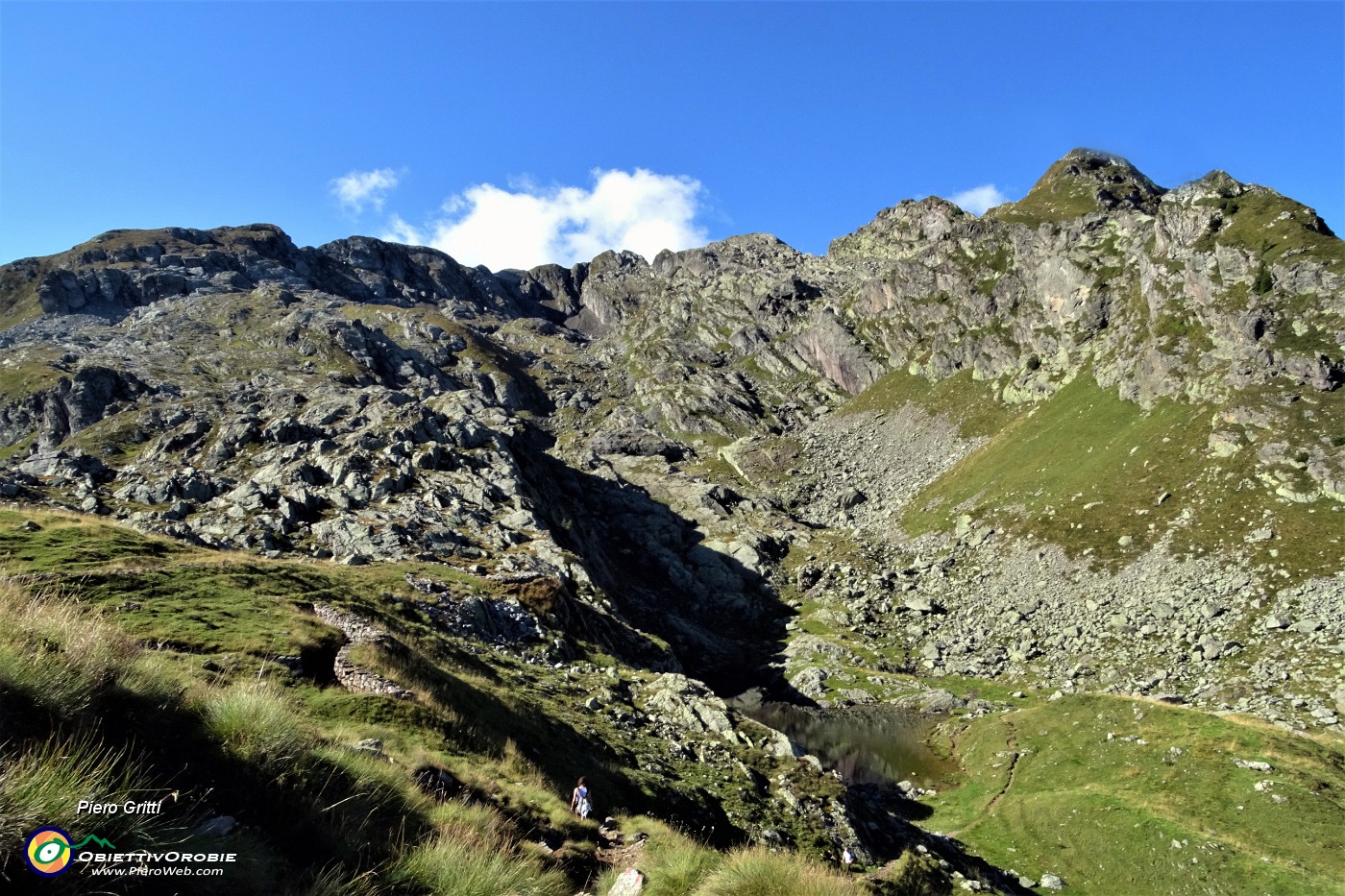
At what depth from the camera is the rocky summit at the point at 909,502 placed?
60.5m

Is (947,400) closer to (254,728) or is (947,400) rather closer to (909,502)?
(909,502)

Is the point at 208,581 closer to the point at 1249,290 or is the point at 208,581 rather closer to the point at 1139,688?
the point at 1139,688

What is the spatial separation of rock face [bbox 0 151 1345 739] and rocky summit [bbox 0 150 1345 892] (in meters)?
0.54

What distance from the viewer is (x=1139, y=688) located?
6719 centimetres

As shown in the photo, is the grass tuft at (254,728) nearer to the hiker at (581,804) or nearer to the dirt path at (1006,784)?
the hiker at (581,804)

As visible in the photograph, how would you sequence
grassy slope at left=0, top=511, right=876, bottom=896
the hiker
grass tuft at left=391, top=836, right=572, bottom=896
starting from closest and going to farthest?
1. grassy slope at left=0, top=511, right=876, bottom=896
2. grass tuft at left=391, top=836, right=572, bottom=896
3. the hiker

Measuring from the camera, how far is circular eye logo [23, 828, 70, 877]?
17.9ft

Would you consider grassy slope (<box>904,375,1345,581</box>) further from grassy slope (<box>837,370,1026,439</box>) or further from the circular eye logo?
the circular eye logo

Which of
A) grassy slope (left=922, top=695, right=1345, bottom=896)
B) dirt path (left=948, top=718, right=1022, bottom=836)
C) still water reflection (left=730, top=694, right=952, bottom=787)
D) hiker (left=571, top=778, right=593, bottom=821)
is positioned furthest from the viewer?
still water reflection (left=730, top=694, right=952, bottom=787)

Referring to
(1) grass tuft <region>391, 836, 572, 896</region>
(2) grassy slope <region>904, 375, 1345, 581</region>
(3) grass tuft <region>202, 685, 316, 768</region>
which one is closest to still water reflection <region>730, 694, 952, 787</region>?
(2) grassy slope <region>904, 375, 1345, 581</region>

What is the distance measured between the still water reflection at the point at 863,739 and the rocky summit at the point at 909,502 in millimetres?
4165

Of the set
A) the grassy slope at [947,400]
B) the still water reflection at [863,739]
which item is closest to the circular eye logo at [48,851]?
the still water reflection at [863,739]

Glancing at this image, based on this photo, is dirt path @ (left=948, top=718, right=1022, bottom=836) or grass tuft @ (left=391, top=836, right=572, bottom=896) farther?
dirt path @ (left=948, top=718, right=1022, bottom=836)

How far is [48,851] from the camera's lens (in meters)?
5.57
